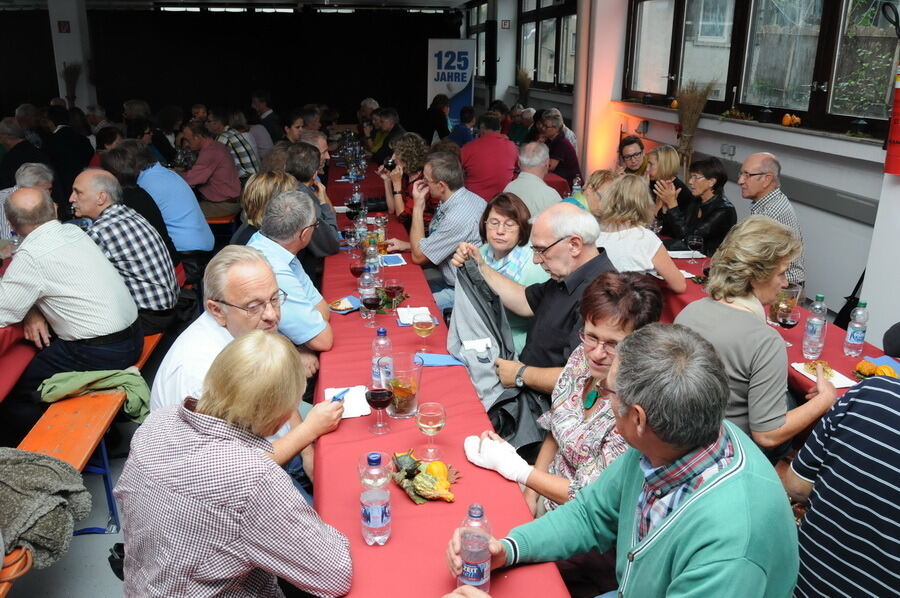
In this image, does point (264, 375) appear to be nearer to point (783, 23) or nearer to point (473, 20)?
point (783, 23)

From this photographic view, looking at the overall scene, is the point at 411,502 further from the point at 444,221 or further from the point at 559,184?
the point at 559,184

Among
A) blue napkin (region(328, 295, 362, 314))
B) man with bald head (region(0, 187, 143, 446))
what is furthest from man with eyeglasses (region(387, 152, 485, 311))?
man with bald head (region(0, 187, 143, 446))

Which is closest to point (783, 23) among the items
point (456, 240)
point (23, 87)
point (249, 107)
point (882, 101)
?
point (882, 101)

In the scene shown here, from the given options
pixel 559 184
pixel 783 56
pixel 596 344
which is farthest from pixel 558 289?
pixel 559 184

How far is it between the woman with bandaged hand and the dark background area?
1392 cm

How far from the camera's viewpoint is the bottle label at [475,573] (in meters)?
1.56

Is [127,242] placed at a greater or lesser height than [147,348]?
greater

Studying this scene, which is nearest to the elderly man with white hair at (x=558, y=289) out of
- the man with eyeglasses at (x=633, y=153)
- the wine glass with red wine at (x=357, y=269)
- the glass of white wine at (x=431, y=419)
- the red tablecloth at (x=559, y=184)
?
the glass of white wine at (x=431, y=419)

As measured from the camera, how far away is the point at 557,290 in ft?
9.91

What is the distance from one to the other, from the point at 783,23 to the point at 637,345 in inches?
212

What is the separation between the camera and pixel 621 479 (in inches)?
68.0

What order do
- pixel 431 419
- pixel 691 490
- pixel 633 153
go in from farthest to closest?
pixel 633 153, pixel 431 419, pixel 691 490

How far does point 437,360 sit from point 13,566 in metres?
1.61

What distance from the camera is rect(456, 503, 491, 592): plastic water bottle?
1.57m
